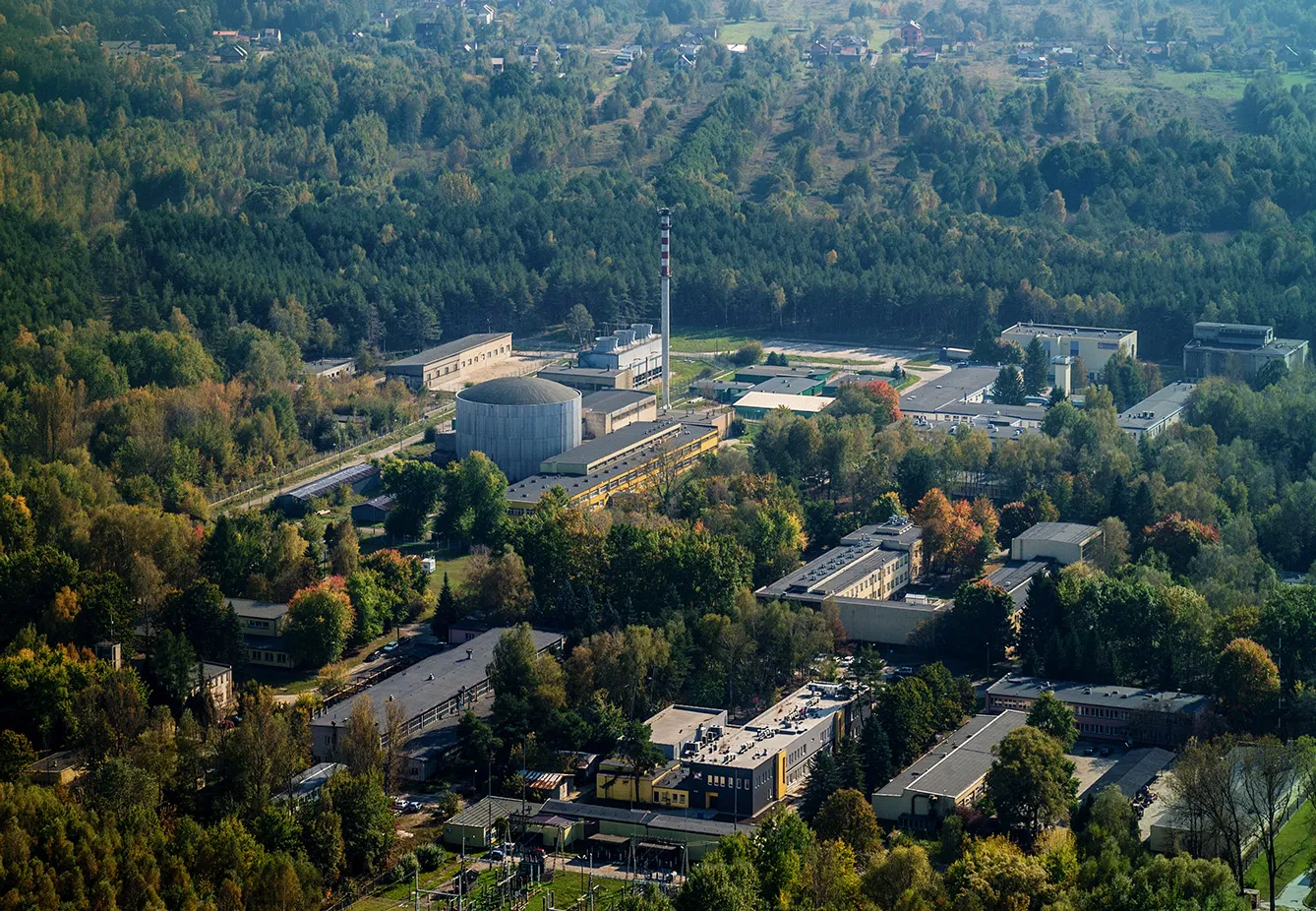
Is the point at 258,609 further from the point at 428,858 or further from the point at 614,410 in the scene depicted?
the point at 614,410

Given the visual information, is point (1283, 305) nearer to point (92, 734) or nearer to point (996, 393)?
point (996, 393)

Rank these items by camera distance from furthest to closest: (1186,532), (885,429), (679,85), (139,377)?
(679,85)
(139,377)
(885,429)
(1186,532)

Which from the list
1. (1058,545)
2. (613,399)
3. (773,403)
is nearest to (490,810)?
(1058,545)

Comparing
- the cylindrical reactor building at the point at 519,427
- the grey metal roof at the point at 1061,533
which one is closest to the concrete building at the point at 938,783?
the grey metal roof at the point at 1061,533

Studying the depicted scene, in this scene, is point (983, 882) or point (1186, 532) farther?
point (1186, 532)

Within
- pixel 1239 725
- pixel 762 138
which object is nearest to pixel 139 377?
pixel 1239 725

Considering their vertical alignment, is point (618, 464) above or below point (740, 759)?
below
